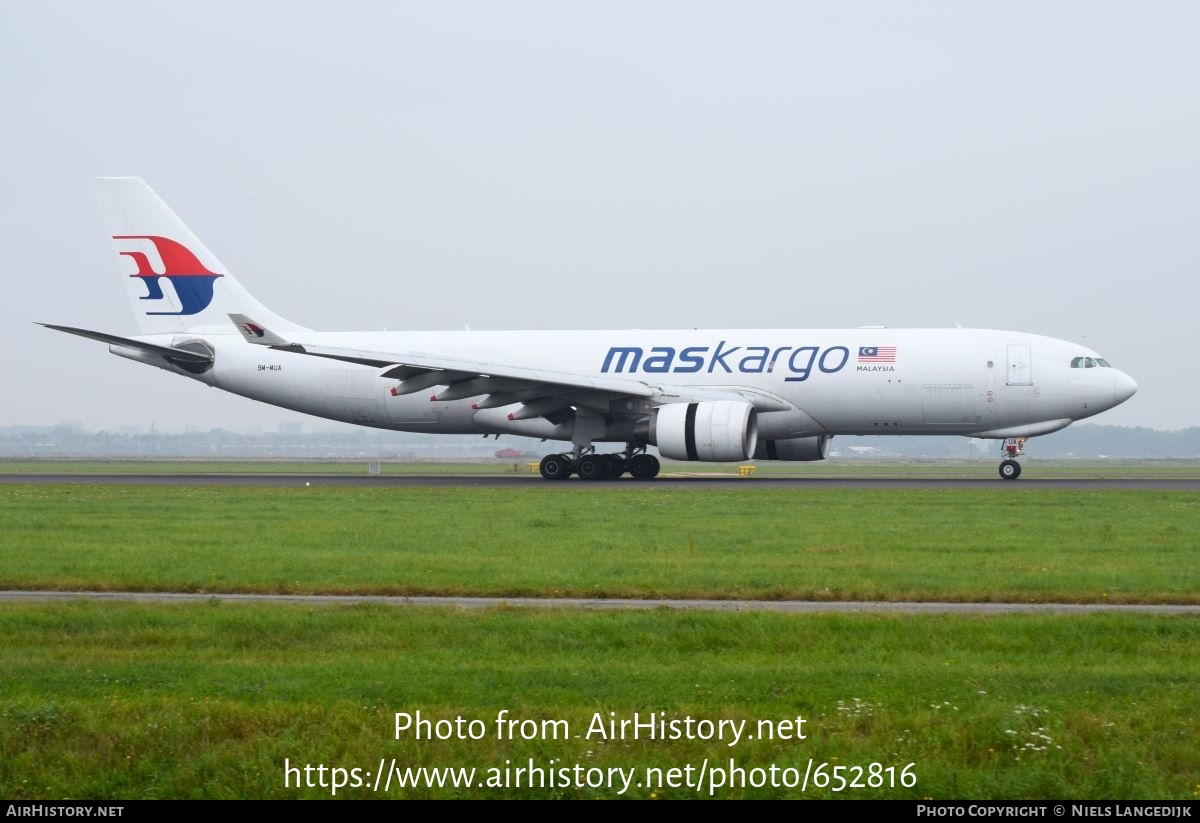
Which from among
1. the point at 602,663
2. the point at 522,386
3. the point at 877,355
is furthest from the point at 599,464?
the point at 602,663

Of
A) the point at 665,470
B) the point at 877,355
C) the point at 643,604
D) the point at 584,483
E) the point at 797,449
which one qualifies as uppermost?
the point at 877,355

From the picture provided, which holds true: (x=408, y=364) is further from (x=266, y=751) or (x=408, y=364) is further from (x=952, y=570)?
(x=266, y=751)

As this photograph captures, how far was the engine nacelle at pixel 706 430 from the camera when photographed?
111 ft

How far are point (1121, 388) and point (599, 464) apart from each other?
14084mm

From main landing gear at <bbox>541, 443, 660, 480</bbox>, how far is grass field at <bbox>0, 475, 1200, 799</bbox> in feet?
53.4

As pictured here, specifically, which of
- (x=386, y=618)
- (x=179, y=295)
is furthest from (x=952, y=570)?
(x=179, y=295)

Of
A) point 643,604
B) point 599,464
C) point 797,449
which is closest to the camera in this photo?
point 643,604

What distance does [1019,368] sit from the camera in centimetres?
3544

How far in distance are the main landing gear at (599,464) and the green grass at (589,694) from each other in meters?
24.2

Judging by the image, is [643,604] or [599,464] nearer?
[643,604]

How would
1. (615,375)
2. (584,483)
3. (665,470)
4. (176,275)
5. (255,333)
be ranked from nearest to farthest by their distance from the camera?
(255,333) → (584,483) → (615,375) → (176,275) → (665,470)

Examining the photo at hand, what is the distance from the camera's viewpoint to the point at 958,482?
123 ft

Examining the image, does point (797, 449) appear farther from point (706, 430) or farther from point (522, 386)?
point (522, 386)

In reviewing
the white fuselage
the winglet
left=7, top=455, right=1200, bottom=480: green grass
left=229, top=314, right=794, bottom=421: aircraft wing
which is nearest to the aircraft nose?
the white fuselage
